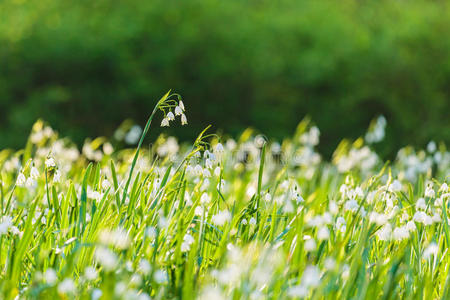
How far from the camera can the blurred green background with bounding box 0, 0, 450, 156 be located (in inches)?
355

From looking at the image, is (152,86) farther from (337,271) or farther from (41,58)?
(337,271)

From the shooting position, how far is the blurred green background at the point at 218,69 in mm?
9008

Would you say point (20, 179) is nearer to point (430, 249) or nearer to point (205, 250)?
point (205, 250)

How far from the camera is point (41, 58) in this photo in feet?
29.4

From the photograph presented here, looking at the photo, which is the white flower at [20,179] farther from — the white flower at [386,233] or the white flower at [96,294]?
the white flower at [386,233]

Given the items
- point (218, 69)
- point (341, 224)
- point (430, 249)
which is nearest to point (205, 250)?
point (341, 224)

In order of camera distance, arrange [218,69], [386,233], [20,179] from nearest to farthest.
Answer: [386,233]
[20,179]
[218,69]

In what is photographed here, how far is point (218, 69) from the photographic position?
9438 millimetres

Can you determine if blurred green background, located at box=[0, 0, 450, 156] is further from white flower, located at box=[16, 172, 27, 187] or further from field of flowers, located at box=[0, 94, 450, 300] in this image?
white flower, located at box=[16, 172, 27, 187]

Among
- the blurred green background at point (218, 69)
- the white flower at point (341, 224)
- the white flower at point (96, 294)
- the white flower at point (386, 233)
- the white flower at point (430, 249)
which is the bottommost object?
the white flower at point (96, 294)

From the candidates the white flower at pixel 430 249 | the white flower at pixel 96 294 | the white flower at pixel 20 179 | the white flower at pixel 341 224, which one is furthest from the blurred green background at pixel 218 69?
the white flower at pixel 96 294

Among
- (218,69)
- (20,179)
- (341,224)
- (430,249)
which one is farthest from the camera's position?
(218,69)

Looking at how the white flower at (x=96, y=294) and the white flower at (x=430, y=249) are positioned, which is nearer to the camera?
the white flower at (x=96, y=294)

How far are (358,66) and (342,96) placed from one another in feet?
1.98
